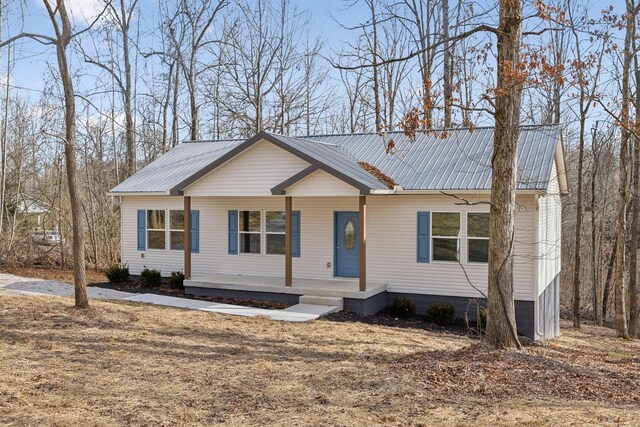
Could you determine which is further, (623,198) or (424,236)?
(623,198)

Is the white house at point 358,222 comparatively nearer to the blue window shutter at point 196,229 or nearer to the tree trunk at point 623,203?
the blue window shutter at point 196,229

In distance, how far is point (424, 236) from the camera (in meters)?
13.9

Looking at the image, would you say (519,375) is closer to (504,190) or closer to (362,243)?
(504,190)

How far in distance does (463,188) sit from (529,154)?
2.22 metres

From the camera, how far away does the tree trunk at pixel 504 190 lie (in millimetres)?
8320

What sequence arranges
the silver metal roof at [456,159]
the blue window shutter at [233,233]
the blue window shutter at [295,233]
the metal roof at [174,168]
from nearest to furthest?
the silver metal roof at [456,159]
the blue window shutter at [295,233]
the blue window shutter at [233,233]
the metal roof at [174,168]

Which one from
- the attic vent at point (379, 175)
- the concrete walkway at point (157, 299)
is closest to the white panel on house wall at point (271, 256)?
the attic vent at point (379, 175)

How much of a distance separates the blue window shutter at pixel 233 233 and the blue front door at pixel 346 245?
9.87 feet

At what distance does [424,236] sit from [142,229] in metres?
8.78

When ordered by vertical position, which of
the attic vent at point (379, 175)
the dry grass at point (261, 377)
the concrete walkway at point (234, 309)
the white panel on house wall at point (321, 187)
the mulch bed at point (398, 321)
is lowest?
the mulch bed at point (398, 321)

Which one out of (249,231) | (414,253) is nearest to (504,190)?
(414,253)

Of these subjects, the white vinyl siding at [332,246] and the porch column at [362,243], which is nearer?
the porch column at [362,243]

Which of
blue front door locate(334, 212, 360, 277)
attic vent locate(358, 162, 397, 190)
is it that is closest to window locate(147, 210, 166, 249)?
blue front door locate(334, 212, 360, 277)

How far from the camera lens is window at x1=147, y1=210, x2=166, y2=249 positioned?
682 inches
